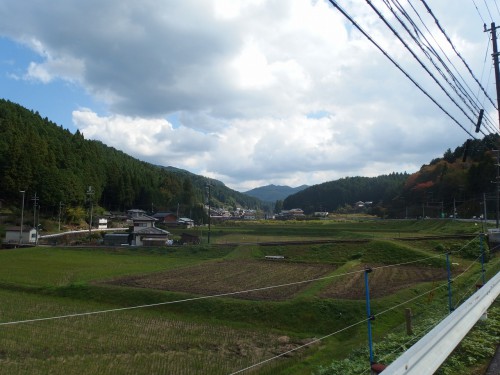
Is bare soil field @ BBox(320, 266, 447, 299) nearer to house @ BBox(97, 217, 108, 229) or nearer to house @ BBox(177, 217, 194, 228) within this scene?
house @ BBox(97, 217, 108, 229)

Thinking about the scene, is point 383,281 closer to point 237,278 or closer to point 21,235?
point 237,278

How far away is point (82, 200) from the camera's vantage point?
70438mm

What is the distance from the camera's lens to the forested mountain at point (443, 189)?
5928cm

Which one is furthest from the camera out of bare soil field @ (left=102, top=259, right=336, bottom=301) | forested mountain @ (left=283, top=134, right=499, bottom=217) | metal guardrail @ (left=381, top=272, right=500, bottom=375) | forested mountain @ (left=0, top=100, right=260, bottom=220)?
forested mountain @ (left=0, top=100, right=260, bottom=220)

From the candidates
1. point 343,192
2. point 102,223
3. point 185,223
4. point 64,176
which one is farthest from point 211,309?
point 343,192

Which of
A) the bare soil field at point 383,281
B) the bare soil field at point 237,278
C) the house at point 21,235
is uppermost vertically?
the house at point 21,235

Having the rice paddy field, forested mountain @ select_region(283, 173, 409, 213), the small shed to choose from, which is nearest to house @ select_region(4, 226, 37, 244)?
the small shed

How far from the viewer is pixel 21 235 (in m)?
46.8

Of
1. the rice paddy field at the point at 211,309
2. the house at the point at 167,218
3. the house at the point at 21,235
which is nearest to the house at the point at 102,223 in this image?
the house at the point at 167,218

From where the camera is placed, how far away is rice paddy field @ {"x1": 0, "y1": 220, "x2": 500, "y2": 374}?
1065cm

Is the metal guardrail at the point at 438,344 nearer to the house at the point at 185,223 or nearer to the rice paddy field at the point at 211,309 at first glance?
the rice paddy field at the point at 211,309

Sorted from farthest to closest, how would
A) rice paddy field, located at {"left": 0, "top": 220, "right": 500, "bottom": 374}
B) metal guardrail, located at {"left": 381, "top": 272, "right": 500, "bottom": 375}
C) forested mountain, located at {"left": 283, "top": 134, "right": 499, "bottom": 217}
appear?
forested mountain, located at {"left": 283, "top": 134, "right": 499, "bottom": 217}
rice paddy field, located at {"left": 0, "top": 220, "right": 500, "bottom": 374}
metal guardrail, located at {"left": 381, "top": 272, "right": 500, "bottom": 375}

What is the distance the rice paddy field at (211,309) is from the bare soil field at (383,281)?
0.20 ft

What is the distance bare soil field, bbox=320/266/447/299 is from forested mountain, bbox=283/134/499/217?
7.33 metres
